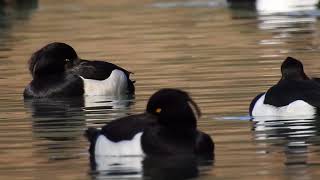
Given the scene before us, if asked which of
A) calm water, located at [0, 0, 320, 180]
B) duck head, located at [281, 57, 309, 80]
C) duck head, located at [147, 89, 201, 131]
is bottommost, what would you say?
calm water, located at [0, 0, 320, 180]

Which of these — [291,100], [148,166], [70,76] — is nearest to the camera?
[148,166]

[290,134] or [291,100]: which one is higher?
[291,100]

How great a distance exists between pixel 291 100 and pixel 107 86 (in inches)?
236

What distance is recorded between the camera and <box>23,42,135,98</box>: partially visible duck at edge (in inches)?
890

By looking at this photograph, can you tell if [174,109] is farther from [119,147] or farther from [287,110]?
[287,110]

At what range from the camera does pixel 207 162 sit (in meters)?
14.2

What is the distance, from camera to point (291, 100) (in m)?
17.3

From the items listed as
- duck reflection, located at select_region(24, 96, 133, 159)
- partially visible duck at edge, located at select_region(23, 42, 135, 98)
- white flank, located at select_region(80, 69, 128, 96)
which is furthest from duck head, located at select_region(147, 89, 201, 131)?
white flank, located at select_region(80, 69, 128, 96)

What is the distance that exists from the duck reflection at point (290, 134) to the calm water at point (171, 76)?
0.01 m

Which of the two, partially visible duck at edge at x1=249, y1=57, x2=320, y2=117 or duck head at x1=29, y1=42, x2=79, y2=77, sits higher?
partially visible duck at edge at x1=249, y1=57, x2=320, y2=117

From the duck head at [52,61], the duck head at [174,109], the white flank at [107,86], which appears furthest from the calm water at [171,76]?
the duck head at [52,61]

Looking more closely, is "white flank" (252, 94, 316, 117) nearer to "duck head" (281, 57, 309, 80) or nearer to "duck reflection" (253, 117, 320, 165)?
"duck reflection" (253, 117, 320, 165)

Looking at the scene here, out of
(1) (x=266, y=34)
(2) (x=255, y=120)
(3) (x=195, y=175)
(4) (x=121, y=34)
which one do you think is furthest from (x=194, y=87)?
(4) (x=121, y=34)

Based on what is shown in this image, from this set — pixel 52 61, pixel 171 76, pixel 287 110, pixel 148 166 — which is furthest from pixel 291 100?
pixel 52 61
